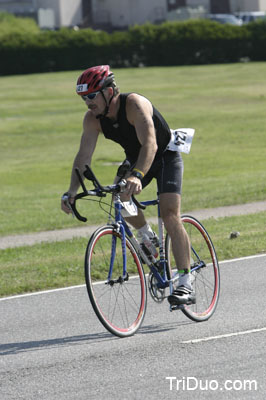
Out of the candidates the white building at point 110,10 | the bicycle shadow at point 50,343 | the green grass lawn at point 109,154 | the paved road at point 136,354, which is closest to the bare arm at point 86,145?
the bicycle shadow at point 50,343

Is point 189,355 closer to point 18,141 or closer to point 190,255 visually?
point 190,255

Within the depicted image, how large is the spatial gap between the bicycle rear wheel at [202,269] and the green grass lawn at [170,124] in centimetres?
754

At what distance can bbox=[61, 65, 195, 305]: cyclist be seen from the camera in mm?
6426

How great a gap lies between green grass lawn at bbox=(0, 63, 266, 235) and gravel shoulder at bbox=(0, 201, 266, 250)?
1.34 ft

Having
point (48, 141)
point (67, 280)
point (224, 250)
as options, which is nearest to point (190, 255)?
point (67, 280)

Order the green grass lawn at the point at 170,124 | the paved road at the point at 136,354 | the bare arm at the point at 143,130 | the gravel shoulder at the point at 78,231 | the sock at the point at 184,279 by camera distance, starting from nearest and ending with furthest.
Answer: the paved road at the point at 136,354 → the bare arm at the point at 143,130 → the sock at the point at 184,279 → the gravel shoulder at the point at 78,231 → the green grass lawn at the point at 170,124

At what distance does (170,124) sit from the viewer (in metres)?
30.4

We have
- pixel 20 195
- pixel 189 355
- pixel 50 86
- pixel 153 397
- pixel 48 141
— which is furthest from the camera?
A: pixel 50 86

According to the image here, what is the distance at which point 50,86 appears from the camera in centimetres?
4544

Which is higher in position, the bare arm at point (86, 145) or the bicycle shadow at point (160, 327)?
the bare arm at point (86, 145)

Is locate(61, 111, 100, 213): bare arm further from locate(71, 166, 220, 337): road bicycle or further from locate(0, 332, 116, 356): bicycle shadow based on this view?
locate(0, 332, 116, 356): bicycle shadow

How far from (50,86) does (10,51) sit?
1195cm

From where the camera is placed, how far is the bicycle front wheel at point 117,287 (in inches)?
254

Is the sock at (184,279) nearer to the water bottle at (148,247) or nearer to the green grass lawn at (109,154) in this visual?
the water bottle at (148,247)
